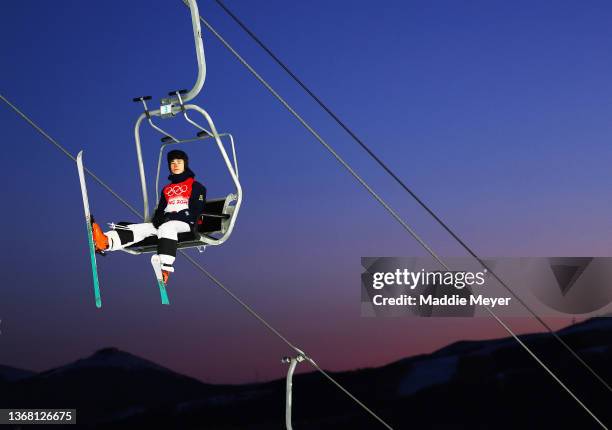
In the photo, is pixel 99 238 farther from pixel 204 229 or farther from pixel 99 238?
pixel 204 229

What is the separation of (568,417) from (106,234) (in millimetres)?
77298

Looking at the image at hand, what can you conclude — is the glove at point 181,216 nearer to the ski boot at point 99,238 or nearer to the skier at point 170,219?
the skier at point 170,219

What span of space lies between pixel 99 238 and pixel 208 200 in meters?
1.80

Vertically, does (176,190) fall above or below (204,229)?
above

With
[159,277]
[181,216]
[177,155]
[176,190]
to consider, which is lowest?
[159,277]

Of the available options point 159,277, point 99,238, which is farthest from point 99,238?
point 159,277

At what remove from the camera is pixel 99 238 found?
35.7 feet

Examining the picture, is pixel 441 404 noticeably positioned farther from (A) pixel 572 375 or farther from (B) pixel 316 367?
(B) pixel 316 367

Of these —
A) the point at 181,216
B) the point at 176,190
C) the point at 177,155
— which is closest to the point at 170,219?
the point at 181,216

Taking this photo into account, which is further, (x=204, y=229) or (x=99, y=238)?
(x=204, y=229)

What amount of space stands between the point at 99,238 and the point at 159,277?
873 mm

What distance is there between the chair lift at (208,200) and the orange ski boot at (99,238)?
188mm

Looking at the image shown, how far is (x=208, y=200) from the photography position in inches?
478

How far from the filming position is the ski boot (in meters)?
10.8
